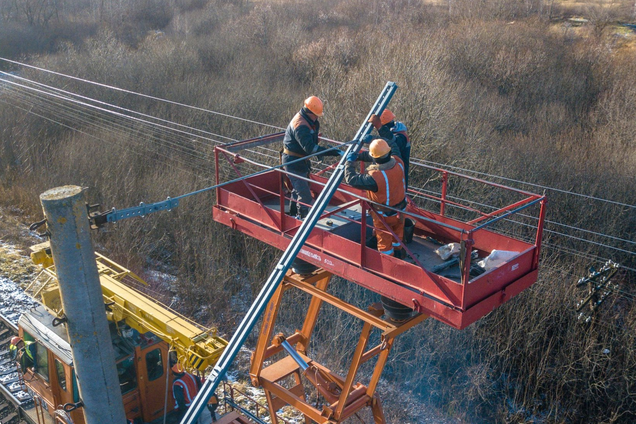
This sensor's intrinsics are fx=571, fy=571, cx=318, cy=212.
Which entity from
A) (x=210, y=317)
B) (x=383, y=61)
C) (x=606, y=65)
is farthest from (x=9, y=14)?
(x=606, y=65)

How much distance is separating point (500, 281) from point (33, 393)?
8.36 meters

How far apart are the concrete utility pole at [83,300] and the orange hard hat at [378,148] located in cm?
372

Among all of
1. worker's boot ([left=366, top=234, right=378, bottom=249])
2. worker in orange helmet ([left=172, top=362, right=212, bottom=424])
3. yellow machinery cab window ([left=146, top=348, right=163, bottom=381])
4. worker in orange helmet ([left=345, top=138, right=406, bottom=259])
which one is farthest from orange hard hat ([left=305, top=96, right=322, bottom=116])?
worker in orange helmet ([left=172, top=362, right=212, bottom=424])

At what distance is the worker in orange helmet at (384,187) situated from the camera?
23.9ft

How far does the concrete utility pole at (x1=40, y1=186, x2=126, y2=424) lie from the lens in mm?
4426

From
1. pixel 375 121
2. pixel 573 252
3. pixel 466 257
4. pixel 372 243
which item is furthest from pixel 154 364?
pixel 573 252

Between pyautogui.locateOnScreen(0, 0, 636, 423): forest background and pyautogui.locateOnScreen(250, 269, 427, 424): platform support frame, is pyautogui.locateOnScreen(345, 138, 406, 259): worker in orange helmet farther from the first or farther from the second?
pyautogui.locateOnScreen(0, 0, 636, 423): forest background

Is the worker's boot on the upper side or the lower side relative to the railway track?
upper

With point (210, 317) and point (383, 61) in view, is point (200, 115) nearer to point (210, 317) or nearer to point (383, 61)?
point (383, 61)

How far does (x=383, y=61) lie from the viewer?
21031 millimetres

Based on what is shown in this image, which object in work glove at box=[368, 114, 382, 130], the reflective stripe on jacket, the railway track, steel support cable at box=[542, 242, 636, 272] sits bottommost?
the railway track

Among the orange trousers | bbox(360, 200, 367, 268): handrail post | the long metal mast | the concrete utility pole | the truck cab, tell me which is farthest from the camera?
the truck cab

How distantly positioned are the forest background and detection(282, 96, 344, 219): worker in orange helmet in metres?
6.16

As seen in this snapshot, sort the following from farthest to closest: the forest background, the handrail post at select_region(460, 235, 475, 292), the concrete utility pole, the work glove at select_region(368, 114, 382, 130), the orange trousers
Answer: the forest background
the work glove at select_region(368, 114, 382, 130)
the orange trousers
the handrail post at select_region(460, 235, 475, 292)
the concrete utility pole
